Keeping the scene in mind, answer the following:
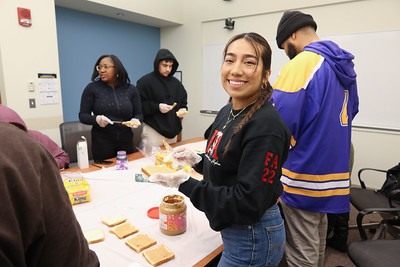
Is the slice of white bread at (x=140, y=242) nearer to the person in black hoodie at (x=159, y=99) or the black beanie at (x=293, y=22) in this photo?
the black beanie at (x=293, y=22)

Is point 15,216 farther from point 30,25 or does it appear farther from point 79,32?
point 79,32

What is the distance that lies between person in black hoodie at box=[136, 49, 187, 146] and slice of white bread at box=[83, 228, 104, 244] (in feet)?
5.52

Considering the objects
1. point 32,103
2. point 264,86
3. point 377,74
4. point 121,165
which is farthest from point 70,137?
point 377,74

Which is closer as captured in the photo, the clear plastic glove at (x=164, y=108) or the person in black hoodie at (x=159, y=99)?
the clear plastic glove at (x=164, y=108)

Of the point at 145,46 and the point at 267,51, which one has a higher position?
the point at 145,46

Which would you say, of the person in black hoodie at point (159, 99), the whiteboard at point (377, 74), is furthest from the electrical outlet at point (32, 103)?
the whiteboard at point (377, 74)

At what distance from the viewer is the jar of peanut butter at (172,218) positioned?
1.11m

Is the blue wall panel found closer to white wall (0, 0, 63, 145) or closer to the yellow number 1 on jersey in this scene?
white wall (0, 0, 63, 145)

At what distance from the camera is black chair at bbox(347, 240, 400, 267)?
1334 millimetres

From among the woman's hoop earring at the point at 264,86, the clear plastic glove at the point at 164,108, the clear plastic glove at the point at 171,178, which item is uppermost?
the woman's hoop earring at the point at 264,86

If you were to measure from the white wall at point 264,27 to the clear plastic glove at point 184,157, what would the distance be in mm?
3244

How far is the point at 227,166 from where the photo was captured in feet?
2.97

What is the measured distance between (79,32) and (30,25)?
3.55ft

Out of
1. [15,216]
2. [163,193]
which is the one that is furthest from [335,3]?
[15,216]
